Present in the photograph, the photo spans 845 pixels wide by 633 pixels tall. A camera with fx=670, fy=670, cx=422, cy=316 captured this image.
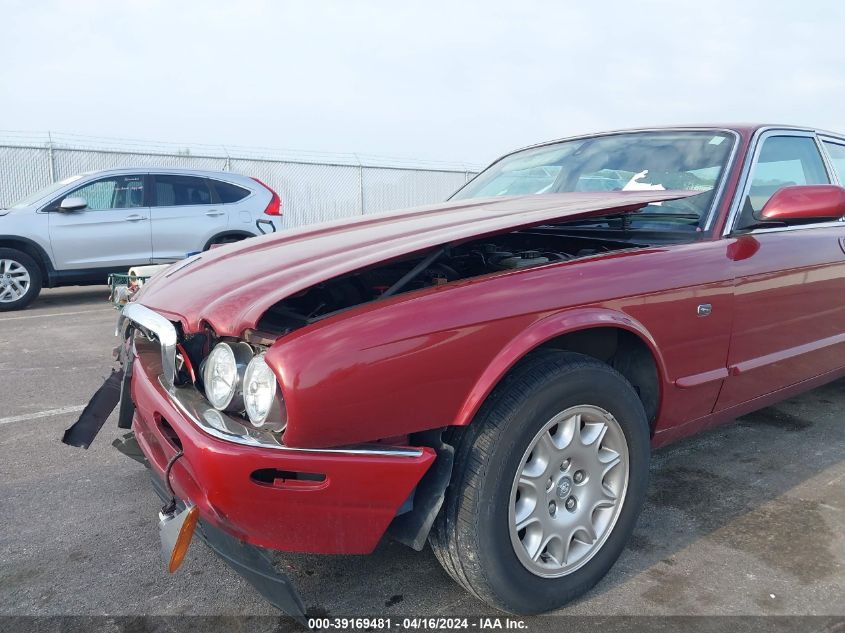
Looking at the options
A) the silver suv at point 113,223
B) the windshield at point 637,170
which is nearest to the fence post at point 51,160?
the silver suv at point 113,223

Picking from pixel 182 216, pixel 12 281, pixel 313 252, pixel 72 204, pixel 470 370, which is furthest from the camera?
pixel 182 216

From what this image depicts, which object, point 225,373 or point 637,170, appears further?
point 637,170

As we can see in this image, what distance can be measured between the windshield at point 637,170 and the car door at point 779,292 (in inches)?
6.7

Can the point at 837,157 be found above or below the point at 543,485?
above

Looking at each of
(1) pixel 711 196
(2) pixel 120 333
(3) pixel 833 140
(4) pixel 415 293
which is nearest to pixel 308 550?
(4) pixel 415 293

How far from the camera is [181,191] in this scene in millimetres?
8539

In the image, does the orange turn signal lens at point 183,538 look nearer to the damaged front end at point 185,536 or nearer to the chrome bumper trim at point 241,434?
the damaged front end at point 185,536

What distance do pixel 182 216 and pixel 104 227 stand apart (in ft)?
2.98

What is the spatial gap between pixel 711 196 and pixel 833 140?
1523 millimetres

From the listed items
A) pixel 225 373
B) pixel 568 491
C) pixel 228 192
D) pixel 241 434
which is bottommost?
pixel 568 491

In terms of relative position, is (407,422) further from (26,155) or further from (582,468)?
(26,155)

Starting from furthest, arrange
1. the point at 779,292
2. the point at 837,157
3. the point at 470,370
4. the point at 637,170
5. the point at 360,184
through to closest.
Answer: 1. the point at 360,184
2. the point at 837,157
3. the point at 637,170
4. the point at 779,292
5. the point at 470,370

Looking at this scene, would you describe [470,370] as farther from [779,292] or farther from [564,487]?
[779,292]

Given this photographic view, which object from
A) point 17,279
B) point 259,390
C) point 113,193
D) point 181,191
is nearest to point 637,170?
point 259,390
